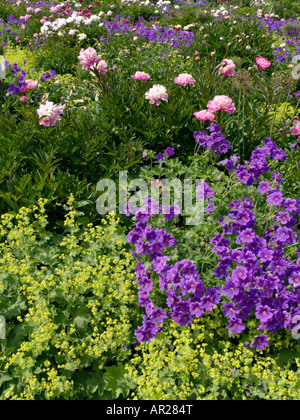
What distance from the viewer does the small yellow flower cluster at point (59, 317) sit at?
2.09 m

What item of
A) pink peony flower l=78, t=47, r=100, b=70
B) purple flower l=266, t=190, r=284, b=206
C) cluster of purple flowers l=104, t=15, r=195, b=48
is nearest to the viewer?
purple flower l=266, t=190, r=284, b=206

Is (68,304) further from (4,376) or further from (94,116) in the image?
(94,116)

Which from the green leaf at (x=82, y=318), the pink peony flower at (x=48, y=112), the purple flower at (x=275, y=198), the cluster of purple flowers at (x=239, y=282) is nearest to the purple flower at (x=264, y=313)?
the cluster of purple flowers at (x=239, y=282)

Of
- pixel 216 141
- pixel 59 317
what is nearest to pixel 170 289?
pixel 59 317

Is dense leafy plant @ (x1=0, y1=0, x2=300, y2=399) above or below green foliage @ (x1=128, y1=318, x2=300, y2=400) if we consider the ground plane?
above

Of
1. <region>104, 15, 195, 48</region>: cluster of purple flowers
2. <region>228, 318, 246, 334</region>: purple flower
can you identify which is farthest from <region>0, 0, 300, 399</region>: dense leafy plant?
<region>104, 15, 195, 48</region>: cluster of purple flowers

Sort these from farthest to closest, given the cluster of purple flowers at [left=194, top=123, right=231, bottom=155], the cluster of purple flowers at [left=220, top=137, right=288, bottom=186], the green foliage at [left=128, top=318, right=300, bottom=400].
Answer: the cluster of purple flowers at [left=194, top=123, right=231, bottom=155]
the cluster of purple flowers at [left=220, top=137, right=288, bottom=186]
the green foliage at [left=128, top=318, right=300, bottom=400]

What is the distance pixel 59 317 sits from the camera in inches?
93.4

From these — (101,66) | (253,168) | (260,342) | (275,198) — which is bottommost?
(260,342)

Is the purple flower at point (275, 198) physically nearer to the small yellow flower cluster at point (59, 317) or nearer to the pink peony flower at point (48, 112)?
the small yellow flower cluster at point (59, 317)

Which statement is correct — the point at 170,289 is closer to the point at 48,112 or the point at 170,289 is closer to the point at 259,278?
the point at 259,278

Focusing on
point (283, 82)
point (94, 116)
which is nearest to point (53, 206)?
point (94, 116)

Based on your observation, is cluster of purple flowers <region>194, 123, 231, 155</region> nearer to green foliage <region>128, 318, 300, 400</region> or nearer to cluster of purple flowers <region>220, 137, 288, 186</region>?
cluster of purple flowers <region>220, 137, 288, 186</region>

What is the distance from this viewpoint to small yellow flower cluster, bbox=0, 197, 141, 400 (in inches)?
82.1
